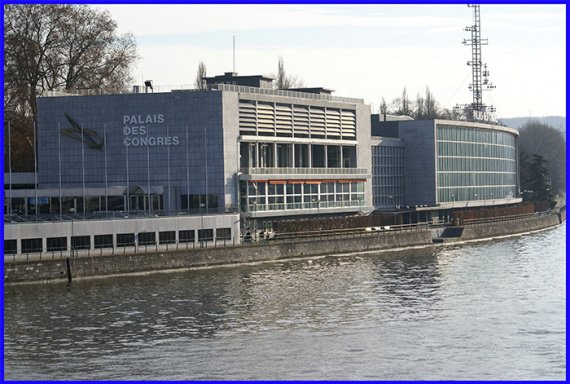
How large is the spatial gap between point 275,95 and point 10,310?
4997 cm

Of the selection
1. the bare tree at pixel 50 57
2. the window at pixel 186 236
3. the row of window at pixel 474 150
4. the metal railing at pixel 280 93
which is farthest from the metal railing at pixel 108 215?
the row of window at pixel 474 150

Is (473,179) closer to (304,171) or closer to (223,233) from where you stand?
(304,171)

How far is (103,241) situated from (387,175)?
5844cm

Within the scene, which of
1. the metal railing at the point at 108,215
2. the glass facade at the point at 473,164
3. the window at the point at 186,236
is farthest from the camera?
the glass facade at the point at 473,164

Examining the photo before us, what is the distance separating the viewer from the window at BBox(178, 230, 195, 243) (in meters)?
96.8

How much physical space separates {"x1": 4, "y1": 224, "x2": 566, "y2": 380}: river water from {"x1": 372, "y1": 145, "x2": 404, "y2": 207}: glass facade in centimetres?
4602

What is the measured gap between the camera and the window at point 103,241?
90375 millimetres

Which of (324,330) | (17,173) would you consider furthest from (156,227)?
(324,330)

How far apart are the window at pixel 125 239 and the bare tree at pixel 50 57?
35483 millimetres

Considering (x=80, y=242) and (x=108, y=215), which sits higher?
(x=108, y=215)

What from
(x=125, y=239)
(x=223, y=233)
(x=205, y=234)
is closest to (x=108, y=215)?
(x=125, y=239)

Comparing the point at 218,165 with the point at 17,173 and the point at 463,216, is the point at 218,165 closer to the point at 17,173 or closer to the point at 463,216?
the point at 17,173

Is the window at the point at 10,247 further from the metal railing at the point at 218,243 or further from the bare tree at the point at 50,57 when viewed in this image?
the bare tree at the point at 50,57

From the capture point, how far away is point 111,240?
91.4 m
